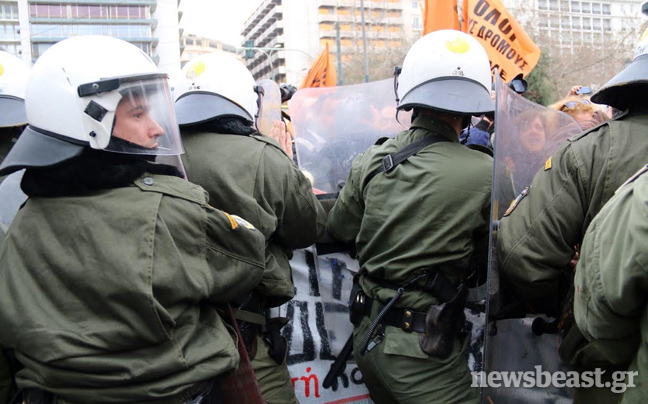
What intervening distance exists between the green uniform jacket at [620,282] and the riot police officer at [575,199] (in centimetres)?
48

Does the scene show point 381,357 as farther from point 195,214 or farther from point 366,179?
point 195,214

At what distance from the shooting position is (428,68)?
2.72 meters

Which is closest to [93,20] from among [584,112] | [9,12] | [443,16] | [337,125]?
[9,12]

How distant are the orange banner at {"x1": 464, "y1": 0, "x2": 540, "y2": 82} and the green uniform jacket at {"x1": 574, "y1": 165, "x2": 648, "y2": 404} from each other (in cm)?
371

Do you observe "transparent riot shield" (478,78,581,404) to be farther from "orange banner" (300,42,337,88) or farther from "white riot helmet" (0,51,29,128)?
"orange banner" (300,42,337,88)

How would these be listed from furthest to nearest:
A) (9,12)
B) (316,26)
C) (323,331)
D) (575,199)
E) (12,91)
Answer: (316,26)
(9,12)
(12,91)
(323,331)
(575,199)

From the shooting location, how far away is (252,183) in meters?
2.48

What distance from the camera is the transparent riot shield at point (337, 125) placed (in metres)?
3.35

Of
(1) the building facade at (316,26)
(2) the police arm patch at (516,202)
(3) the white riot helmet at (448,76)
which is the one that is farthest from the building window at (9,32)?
(2) the police arm patch at (516,202)

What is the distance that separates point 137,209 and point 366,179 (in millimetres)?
1270

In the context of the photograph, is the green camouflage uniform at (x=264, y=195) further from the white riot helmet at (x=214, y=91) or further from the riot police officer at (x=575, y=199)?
the riot police officer at (x=575, y=199)

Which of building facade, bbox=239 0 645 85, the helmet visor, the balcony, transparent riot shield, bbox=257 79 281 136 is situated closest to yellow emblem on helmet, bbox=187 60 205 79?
the helmet visor

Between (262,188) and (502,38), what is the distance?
3421 millimetres

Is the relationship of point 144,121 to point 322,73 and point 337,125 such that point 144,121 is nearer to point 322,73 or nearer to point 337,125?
point 337,125
